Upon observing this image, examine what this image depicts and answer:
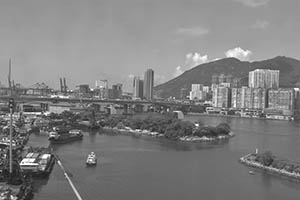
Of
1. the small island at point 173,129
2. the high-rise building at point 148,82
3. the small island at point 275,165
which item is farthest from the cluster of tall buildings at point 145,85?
the small island at point 275,165

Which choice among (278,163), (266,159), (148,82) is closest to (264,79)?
(148,82)

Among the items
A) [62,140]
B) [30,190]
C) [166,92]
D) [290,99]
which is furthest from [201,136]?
[166,92]

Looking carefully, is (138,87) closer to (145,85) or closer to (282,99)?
(145,85)

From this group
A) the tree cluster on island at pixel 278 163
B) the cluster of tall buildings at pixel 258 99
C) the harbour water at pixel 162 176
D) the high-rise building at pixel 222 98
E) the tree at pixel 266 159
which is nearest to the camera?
the harbour water at pixel 162 176

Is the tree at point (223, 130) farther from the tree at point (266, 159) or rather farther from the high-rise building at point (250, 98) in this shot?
the high-rise building at point (250, 98)

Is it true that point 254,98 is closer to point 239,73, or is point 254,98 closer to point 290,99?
point 290,99

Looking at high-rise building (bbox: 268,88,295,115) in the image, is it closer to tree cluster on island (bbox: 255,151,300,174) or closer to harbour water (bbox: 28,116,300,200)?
harbour water (bbox: 28,116,300,200)
